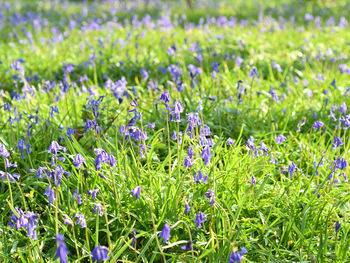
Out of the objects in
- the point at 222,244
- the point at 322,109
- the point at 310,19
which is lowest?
the point at 222,244

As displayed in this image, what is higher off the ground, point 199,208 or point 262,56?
point 262,56

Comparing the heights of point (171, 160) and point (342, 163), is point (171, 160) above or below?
Answer: below

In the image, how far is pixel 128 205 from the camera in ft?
7.30

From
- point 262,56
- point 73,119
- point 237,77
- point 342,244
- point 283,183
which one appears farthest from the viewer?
point 262,56

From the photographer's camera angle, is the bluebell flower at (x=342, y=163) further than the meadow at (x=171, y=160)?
Yes

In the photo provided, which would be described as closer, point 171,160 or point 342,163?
point 342,163

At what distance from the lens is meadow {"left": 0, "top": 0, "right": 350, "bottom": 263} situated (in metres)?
2.00

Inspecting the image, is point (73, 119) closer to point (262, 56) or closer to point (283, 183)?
point (283, 183)

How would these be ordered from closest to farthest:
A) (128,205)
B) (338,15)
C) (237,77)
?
(128,205) < (237,77) < (338,15)

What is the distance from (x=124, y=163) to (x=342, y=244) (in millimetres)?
1317

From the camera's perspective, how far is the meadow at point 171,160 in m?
2.00

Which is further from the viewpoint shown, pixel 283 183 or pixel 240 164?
pixel 283 183

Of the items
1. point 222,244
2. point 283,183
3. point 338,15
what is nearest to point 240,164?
point 283,183

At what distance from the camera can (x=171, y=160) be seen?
2.76 meters
